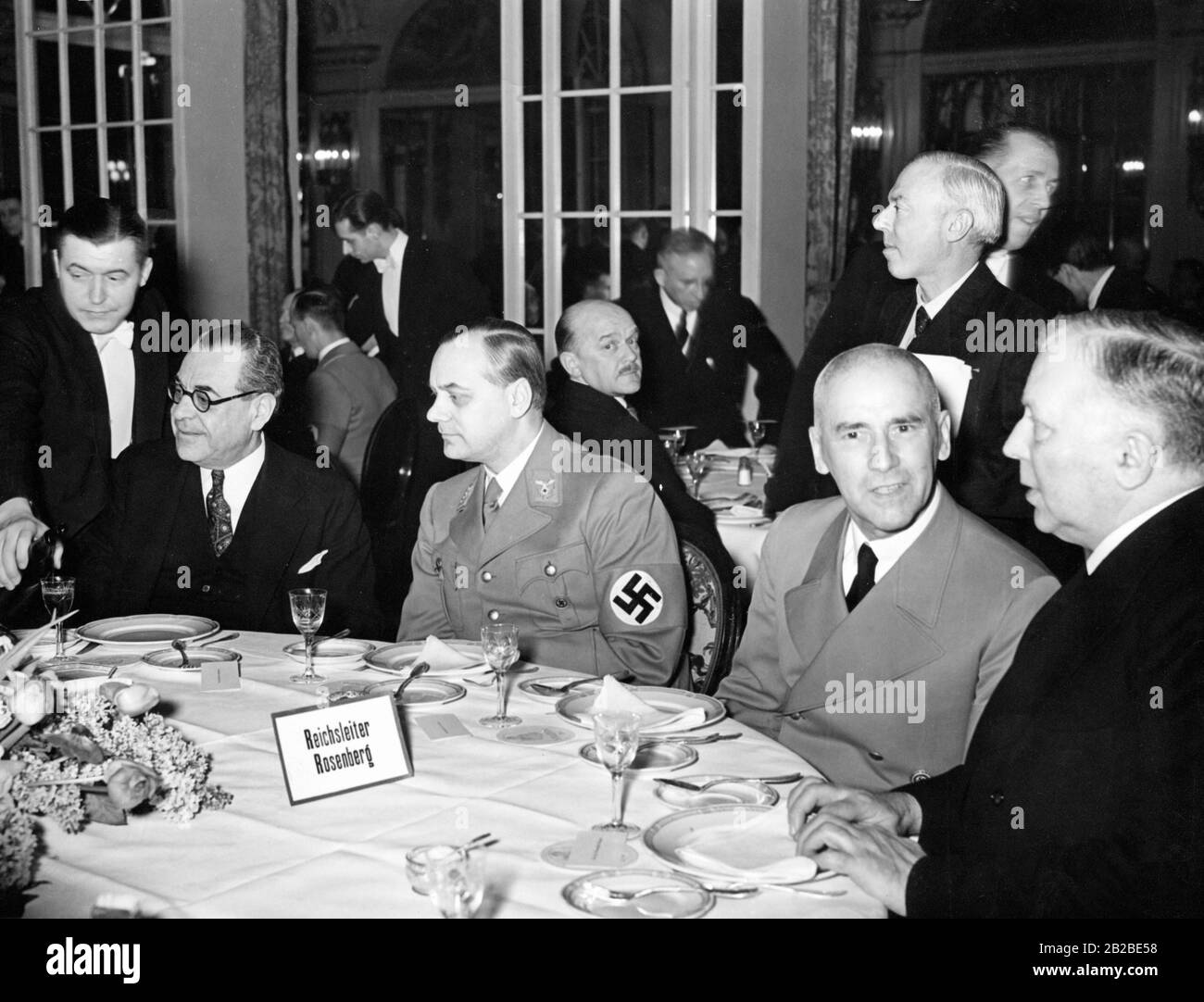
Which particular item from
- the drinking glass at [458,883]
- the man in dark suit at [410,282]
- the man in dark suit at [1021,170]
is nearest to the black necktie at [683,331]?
the man in dark suit at [410,282]

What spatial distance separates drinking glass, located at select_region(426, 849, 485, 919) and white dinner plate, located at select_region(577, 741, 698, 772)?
0.53m

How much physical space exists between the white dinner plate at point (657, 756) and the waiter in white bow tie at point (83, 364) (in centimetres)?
224

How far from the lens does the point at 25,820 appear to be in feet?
4.54

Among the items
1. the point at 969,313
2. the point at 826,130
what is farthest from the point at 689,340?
the point at 969,313

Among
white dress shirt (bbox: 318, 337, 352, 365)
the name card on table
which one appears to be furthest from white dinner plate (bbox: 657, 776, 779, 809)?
white dress shirt (bbox: 318, 337, 352, 365)

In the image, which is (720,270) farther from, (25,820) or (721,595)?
(25,820)

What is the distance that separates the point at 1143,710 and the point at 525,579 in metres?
1.57

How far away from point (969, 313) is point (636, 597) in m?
1.26

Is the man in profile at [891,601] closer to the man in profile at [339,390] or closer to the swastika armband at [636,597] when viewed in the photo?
the swastika armband at [636,597]

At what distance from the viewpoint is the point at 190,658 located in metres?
2.45

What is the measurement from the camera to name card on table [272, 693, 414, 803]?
1.71 metres

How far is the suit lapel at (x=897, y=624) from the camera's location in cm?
210
